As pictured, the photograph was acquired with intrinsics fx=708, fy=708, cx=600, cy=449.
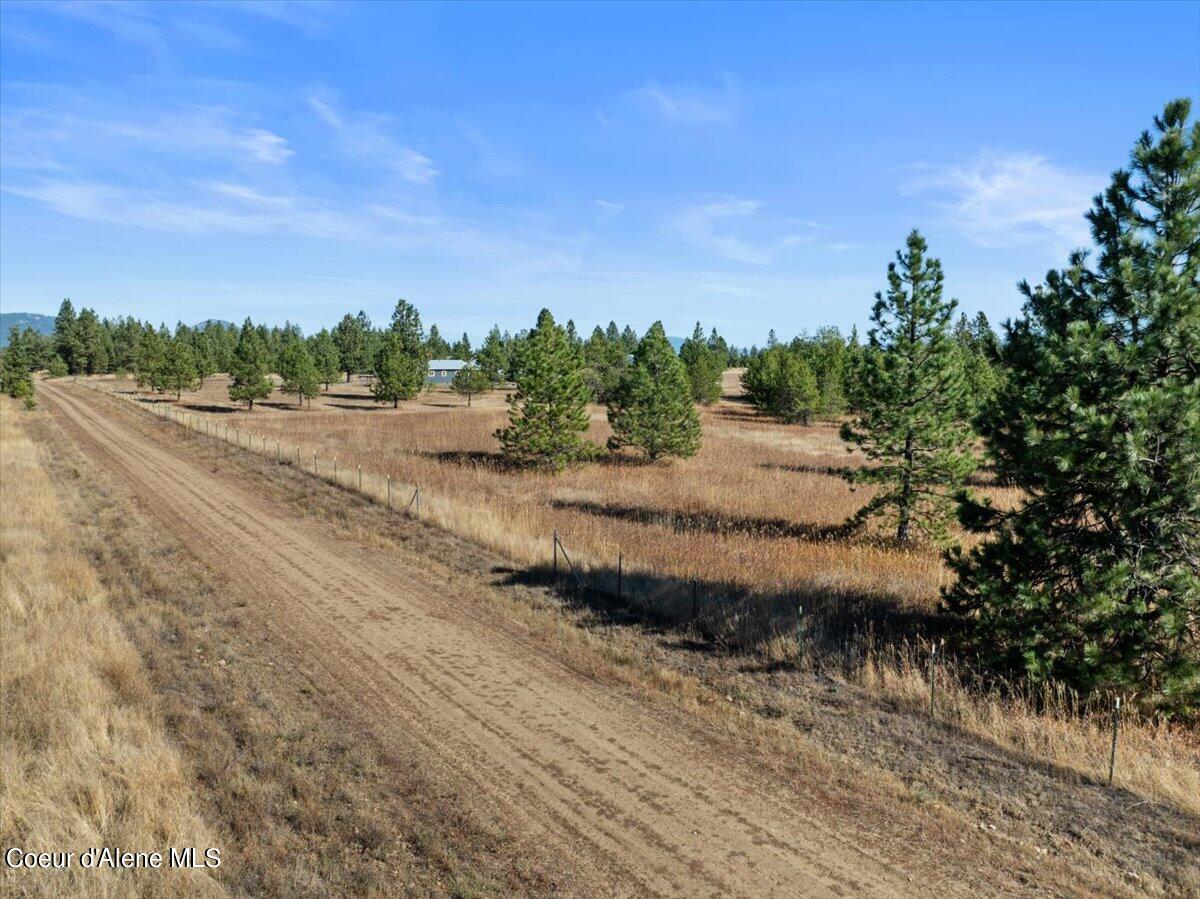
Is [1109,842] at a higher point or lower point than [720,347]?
lower

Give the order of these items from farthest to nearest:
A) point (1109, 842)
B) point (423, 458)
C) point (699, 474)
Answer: point (423, 458)
point (699, 474)
point (1109, 842)

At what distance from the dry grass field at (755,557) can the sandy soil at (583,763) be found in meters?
3.03

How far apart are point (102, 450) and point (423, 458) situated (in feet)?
56.4

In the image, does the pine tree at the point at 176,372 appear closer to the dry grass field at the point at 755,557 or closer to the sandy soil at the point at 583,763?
the dry grass field at the point at 755,557

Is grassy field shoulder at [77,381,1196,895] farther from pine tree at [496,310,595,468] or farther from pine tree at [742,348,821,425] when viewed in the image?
pine tree at [742,348,821,425]

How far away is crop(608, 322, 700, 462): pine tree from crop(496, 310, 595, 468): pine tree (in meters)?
4.33

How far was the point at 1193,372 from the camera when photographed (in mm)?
9734

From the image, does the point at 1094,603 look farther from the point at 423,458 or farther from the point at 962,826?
the point at 423,458

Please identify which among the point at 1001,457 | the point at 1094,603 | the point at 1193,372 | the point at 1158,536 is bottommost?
the point at 1094,603

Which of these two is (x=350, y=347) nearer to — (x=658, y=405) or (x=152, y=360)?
(x=152, y=360)

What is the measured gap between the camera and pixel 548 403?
37.6 metres

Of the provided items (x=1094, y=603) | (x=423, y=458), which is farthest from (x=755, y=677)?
(x=423, y=458)

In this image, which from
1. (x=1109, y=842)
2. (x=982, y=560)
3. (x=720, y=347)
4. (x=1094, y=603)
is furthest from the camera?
(x=720, y=347)

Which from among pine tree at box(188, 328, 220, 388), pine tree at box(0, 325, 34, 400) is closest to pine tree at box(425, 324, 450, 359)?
pine tree at box(188, 328, 220, 388)
